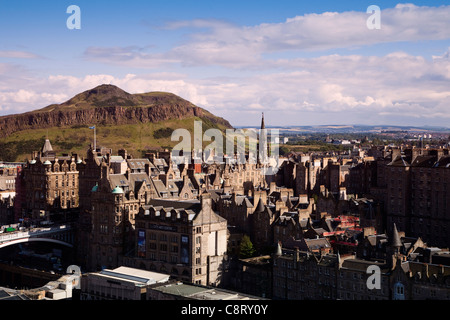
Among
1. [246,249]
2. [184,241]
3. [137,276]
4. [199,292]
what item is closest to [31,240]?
[184,241]

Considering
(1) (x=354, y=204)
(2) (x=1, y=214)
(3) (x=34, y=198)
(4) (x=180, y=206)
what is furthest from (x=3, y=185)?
(1) (x=354, y=204)

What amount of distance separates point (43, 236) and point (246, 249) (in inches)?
1689

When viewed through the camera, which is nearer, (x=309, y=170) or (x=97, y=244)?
(x=97, y=244)

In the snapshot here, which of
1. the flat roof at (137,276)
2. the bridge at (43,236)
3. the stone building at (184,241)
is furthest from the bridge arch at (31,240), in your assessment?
the flat roof at (137,276)

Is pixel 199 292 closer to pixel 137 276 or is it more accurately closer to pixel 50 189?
pixel 137 276

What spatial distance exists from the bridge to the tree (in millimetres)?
40638

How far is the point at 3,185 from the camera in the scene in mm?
173500

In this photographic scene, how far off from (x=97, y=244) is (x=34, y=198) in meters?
34.0

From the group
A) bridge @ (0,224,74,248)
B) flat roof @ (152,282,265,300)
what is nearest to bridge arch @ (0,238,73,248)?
bridge @ (0,224,74,248)

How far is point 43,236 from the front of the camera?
11444 cm

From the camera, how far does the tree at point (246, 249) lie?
93.2m

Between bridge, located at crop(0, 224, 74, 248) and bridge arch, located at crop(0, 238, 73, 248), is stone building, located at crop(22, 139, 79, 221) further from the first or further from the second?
bridge arch, located at crop(0, 238, 73, 248)

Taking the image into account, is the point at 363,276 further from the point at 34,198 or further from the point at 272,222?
the point at 34,198
